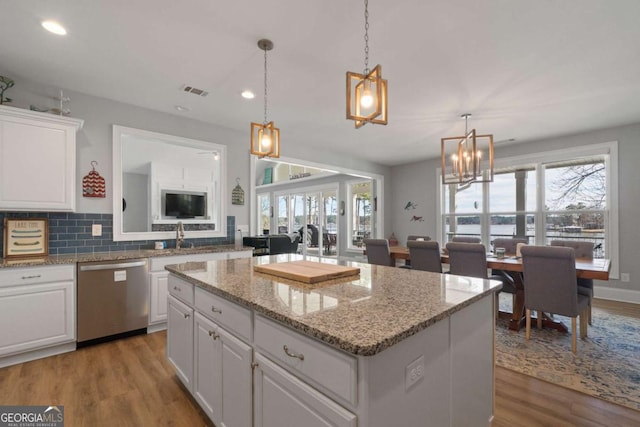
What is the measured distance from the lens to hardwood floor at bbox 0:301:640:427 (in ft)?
5.87

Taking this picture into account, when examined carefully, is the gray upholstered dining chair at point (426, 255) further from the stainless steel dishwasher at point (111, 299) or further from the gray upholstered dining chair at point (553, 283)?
the stainless steel dishwasher at point (111, 299)

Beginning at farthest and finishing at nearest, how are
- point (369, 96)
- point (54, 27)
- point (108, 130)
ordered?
point (108, 130)
point (54, 27)
point (369, 96)

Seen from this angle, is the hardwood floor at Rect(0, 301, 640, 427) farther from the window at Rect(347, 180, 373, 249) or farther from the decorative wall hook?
the window at Rect(347, 180, 373, 249)

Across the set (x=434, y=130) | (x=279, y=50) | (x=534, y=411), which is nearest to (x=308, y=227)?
(x=434, y=130)

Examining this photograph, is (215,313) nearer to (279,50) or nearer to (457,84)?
(279,50)

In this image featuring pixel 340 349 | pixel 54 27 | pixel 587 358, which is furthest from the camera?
pixel 587 358

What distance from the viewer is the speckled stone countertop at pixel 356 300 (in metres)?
0.92

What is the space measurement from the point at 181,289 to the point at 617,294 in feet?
19.1

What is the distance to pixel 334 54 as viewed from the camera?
2430 mm

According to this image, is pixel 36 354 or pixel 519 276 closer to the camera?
pixel 36 354

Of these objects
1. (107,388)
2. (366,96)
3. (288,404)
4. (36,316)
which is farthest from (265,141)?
(36,316)

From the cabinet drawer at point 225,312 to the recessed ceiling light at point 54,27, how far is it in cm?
212

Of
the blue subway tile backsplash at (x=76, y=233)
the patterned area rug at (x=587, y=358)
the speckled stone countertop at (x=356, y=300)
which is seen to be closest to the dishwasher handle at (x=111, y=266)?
the blue subway tile backsplash at (x=76, y=233)

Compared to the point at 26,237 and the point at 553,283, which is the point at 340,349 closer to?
the point at 553,283
